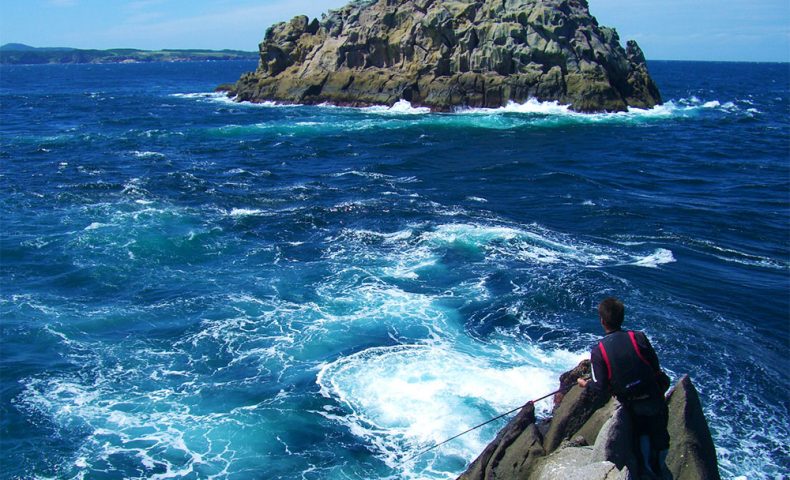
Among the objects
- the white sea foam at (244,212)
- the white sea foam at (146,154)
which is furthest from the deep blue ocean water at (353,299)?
the white sea foam at (146,154)

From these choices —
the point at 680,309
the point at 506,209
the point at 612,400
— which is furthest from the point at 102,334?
the point at 506,209

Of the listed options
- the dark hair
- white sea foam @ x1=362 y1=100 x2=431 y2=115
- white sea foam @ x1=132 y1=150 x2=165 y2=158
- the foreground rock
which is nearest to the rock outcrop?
white sea foam @ x1=362 y1=100 x2=431 y2=115

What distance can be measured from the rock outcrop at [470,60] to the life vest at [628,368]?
65.6 m

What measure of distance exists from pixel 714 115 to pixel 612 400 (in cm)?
7289

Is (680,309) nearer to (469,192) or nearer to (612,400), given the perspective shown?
(612,400)

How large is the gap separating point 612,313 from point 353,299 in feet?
46.3

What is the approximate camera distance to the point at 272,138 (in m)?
55.9

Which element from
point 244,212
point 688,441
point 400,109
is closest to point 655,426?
point 688,441

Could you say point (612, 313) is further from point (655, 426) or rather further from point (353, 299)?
point (353, 299)

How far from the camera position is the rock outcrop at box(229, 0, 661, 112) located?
71562mm

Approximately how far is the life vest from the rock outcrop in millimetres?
65589

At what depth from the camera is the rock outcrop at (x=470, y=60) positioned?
71562 mm

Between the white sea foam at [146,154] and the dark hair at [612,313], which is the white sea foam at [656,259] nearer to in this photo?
the dark hair at [612,313]

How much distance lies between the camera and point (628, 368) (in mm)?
7809
